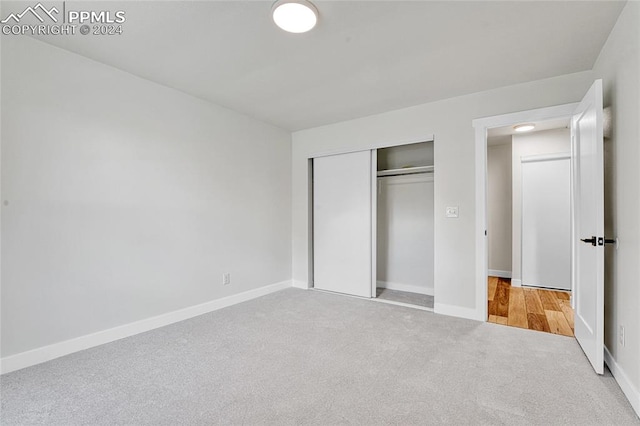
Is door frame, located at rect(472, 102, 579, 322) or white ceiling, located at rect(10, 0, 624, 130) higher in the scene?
white ceiling, located at rect(10, 0, 624, 130)

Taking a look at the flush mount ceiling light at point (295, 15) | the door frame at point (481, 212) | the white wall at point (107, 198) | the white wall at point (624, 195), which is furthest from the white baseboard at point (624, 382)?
the white wall at point (107, 198)

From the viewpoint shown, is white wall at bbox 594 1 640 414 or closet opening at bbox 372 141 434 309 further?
closet opening at bbox 372 141 434 309

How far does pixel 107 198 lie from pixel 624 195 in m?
3.97

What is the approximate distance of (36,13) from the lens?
2.07m

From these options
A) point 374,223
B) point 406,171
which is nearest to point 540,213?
point 406,171

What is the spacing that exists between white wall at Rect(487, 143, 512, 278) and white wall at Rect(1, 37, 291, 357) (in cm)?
444

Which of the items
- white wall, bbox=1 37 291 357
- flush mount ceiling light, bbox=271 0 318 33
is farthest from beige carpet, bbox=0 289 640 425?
flush mount ceiling light, bbox=271 0 318 33

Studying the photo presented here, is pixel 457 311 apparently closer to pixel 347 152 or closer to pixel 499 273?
pixel 347 152

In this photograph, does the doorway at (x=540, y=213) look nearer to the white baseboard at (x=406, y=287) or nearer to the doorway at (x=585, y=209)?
the white baseboard at (x=406, y=287)

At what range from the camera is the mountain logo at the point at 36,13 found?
2.02 metres

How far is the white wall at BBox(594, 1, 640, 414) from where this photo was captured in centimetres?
176

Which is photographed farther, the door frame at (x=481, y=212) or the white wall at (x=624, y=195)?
the door frame at (x=481, y=212)

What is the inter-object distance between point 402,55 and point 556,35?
1.10 meters

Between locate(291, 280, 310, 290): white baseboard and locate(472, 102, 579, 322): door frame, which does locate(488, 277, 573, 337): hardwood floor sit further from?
locate(291, 280, 310, 290): white baseboard
